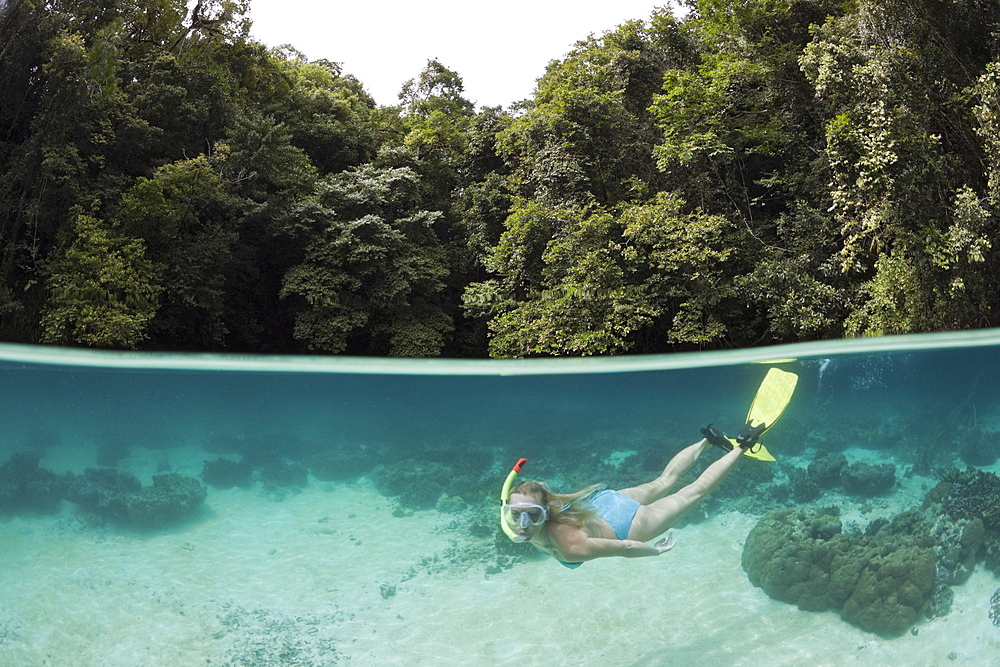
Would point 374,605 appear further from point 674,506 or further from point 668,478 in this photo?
point 668,478

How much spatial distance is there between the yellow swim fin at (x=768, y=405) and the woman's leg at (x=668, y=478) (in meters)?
0.34

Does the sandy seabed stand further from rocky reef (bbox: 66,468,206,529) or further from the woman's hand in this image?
the woman's hand

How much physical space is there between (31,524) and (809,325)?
13267 mm

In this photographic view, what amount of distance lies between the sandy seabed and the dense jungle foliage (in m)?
9.09

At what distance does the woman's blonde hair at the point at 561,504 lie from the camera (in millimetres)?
5141

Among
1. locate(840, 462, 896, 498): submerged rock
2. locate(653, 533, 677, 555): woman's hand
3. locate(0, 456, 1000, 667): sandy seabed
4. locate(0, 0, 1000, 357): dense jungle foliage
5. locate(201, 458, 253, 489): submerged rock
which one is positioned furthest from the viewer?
locate(0, 0, 1000, 357): dense jungle foliage

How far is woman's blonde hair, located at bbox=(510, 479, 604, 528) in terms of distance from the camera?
5141mm

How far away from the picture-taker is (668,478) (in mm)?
6078

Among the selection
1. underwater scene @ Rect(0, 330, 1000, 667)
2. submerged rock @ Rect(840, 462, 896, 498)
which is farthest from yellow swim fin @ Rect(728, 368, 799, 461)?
submerged rock @ Rect(840, 462, 896, 498)

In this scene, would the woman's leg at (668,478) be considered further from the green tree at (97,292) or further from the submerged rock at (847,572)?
the green tree at (97,292)

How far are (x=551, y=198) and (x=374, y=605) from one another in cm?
1347

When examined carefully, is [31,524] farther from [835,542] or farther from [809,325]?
[809,325]

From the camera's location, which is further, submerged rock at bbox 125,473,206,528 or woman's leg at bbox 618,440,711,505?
submerged rock at bbox 125,473,206,528

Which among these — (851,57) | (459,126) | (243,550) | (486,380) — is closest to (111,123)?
(459,126)
